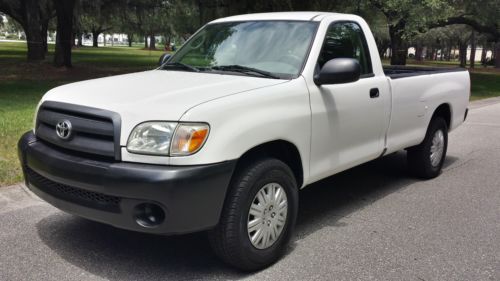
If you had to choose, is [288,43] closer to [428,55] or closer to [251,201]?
[251,201]

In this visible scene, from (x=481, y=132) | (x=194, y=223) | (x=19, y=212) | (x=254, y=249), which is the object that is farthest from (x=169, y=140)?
(x=481, y=132)

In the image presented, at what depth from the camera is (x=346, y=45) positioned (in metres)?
5.05

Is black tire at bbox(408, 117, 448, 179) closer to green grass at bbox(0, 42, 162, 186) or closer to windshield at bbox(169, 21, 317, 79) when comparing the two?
windshield at bbox(169, 21, 317, 79)

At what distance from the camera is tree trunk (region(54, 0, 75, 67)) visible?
69.5 ft

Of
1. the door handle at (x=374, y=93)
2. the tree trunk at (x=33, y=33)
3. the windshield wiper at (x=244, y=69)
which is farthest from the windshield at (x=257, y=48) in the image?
the tree trunk at (x=33, y=33)

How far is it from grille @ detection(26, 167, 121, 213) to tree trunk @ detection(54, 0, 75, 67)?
18.4 m

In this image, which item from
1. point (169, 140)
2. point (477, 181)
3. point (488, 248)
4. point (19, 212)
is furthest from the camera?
point (477, 181)

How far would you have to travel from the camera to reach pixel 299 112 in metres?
4.11

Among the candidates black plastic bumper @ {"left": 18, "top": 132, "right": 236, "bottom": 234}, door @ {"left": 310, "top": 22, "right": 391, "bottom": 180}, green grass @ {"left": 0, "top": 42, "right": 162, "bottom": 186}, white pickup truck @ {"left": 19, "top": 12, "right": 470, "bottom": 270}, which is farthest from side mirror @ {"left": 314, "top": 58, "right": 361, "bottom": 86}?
green grass @ {"left": 0, "top": 42, "right": 162, "bottom": 186}

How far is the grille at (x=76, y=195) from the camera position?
344 cm

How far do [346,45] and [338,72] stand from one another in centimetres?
95

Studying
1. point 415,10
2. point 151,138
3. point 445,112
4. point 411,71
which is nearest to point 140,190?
point 151,138

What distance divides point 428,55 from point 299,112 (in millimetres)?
92232

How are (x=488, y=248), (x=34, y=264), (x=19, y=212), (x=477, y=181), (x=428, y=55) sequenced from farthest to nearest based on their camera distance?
1. (x=428, y=55)
2. (x=477, y=181)
3. (x=19, y=212)
4. (x=488, y=248)
5. (x=34, y=264)
